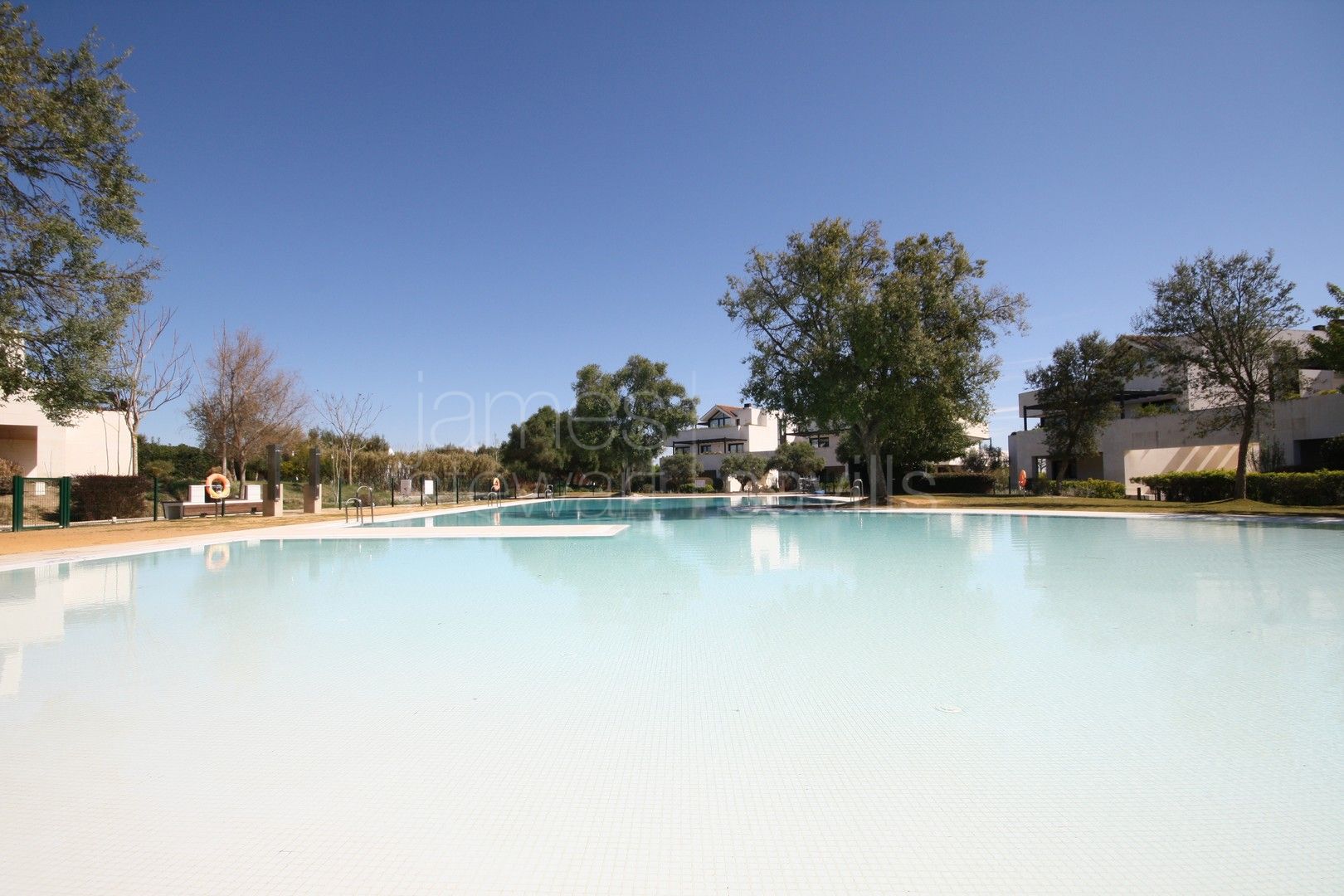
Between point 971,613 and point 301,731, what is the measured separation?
16.5 ft

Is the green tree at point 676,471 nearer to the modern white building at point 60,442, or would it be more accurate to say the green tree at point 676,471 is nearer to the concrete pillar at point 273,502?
the concrete pillar at point 273,502

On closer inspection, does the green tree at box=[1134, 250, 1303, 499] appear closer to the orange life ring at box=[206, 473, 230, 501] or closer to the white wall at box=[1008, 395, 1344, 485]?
the white wall at box=[1008, 395, 1344, 485]

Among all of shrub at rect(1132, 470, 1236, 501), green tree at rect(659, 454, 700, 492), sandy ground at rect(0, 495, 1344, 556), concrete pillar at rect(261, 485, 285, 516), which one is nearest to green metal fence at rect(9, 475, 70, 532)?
sandy ground at rect(0, 495, 1344, 556)

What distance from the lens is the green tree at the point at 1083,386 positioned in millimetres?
26062

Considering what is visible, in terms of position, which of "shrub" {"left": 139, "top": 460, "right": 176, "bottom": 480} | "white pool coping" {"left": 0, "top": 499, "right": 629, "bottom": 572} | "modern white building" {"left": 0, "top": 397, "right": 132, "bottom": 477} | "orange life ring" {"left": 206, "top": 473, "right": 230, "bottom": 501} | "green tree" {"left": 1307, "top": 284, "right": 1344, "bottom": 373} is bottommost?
"white pool coping" {"left": 0, "top": 499, "right": 629, "bottom": 572}

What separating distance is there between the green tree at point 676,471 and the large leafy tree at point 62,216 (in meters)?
28.2

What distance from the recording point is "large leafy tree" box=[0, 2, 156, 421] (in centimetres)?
1145

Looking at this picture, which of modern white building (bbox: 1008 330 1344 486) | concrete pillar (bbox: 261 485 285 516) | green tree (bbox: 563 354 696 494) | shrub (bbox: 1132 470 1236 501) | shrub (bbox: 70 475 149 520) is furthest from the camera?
green tree (bbox: 563 354 696 494)

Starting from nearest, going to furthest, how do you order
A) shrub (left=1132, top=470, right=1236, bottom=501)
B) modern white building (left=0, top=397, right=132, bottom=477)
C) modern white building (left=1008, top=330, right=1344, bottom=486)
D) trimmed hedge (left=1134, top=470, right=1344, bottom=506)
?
trimmed hedge (left=1134, top=470, right=1344, bottom=506) < shrub (left=1132, top=470, right=1236, bottom=501) < modern white building (left=0, top=397, right=132, bottom=477) < modern white building (left=1008, top=330, right=1344, bottom=486)

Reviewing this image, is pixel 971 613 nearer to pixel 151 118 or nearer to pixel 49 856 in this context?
pixel 49 856

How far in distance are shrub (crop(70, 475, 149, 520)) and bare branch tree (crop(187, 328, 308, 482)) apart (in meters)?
8.86

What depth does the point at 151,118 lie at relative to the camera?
12641 mm

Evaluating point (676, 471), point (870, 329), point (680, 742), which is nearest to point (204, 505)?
point (870, 329)

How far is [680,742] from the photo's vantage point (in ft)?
9.79
